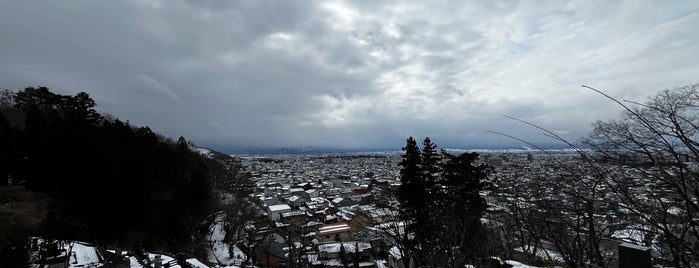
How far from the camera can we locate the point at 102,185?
55.4 ft

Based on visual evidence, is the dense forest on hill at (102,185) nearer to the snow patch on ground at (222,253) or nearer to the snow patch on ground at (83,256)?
the snow patch on ground at (83,256)

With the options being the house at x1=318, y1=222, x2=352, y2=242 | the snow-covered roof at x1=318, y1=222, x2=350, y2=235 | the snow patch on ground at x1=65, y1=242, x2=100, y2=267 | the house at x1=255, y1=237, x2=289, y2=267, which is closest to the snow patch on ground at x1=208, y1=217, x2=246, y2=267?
the house at x1=255, y1=237, x2=289, y2=267

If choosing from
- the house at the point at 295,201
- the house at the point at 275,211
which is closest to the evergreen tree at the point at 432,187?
the house at the point at 275,211

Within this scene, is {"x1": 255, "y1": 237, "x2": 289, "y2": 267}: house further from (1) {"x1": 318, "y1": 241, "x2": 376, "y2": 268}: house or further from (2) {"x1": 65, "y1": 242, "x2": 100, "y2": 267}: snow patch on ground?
(2) {"x1": 65, "y1": 242, "x2": 100, "y2": 267}: snow patch on ground

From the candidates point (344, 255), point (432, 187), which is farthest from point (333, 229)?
point (432, 187)

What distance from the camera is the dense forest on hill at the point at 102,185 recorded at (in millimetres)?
16234

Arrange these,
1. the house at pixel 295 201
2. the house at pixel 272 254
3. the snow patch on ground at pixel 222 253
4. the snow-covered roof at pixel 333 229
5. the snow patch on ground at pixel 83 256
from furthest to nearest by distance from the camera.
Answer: the house at pixel 295 201 → the snow-covered roof at pixel 333 229 → the house at pixel 272 254 → the snow patch on ground at pixel 222 253 → the snow patch on ground at pixel 83 256

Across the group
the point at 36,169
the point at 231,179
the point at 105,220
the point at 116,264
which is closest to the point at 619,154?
the point at 116,264

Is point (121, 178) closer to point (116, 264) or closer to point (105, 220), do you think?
point (105, 220)

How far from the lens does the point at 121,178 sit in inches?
693

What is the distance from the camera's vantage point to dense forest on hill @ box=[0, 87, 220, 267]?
16234 millimetres

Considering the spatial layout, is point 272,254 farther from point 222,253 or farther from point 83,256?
point 83,256

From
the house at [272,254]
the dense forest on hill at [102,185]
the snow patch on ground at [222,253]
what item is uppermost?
the dense forest on hill at [102,185]

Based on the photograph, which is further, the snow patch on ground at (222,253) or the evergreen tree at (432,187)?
the snow patch on ground at (222,253)
